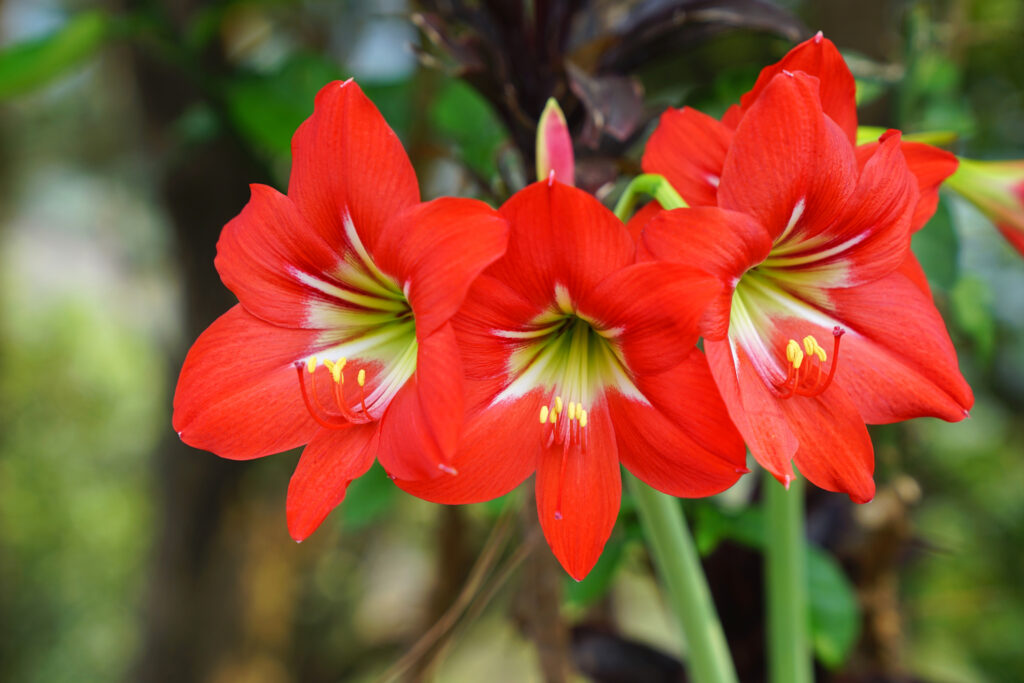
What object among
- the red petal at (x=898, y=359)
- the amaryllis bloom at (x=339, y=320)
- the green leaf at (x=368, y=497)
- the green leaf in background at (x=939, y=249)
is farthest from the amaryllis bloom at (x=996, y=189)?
the green leaf at (x=368, y=497)

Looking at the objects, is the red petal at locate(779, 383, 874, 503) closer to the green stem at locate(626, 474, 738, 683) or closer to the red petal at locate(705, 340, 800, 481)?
the red petal at locate(705, 340, 800, 481)

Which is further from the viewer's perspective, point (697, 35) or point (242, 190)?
point (242, 190)

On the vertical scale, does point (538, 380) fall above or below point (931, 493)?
above

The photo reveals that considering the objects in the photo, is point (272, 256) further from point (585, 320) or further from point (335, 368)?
point (585, 320)

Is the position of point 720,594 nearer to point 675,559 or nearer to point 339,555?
point 675,559

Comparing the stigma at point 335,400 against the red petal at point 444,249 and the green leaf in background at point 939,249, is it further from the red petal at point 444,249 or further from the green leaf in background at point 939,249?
the green leaf in background at point 939,249

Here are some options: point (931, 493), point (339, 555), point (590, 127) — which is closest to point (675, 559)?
point (590, 127)

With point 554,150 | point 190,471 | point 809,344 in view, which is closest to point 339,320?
point 554,150
